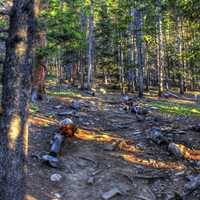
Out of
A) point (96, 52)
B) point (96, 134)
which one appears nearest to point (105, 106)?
point (96, 134)

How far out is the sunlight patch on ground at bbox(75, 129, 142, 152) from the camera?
1298 centimetres

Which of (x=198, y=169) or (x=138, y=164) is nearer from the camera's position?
(x=198, y=169)

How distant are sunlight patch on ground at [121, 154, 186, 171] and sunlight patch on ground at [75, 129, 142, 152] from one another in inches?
26.7

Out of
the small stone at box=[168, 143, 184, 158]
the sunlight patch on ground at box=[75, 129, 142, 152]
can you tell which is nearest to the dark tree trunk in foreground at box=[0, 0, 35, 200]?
the sunlight patch on ground at box=[75, 129, 142, 152]

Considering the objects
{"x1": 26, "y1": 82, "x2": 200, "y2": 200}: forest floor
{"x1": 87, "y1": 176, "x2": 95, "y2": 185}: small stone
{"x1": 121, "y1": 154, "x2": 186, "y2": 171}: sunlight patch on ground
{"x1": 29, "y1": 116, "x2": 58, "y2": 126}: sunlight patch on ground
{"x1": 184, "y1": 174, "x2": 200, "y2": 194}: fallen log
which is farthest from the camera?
{"x1": 29, "y1": 116, "x2": 58, "y2": 126}: sunlight patch on ground

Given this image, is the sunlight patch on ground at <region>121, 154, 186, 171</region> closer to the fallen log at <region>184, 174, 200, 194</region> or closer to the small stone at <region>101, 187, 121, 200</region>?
the fallen log at <region>184, 174, 200, 194</region>

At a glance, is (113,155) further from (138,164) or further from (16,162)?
(16,162)

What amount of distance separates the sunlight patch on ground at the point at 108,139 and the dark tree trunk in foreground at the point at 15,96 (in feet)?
21.5

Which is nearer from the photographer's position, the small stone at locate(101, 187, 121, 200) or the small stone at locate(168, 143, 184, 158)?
the small stone at locate(101, 187, 121, 200)

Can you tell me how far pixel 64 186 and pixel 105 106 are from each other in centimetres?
1122

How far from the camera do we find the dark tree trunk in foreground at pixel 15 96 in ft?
22.2

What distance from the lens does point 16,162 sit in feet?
22.8

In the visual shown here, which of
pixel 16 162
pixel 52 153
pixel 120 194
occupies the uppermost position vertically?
pixel 16 162

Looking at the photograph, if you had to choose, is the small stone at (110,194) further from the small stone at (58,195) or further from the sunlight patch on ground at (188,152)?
the sunlight patch on ground at (188,152)
